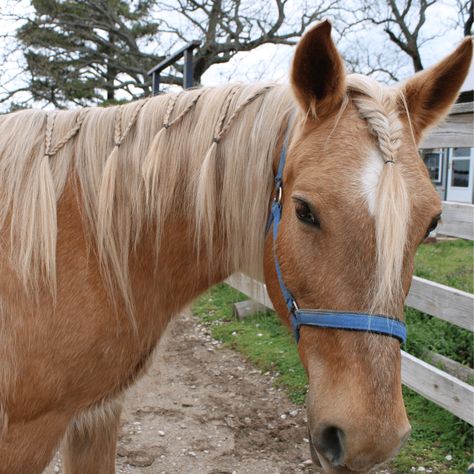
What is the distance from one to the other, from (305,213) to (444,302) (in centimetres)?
206

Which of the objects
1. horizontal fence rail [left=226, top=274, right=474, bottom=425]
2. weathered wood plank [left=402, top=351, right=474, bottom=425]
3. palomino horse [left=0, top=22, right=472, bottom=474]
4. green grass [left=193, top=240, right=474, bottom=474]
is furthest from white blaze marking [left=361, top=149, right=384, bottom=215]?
green grass [left=193, top=240, right=474, bottom=474]

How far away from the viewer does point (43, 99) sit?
1275cm

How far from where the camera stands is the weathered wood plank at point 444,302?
286 cm

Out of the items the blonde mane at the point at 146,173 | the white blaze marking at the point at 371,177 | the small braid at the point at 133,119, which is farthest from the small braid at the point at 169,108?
the white blaze marking at the point at 371,177

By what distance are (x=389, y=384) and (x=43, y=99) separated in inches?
527

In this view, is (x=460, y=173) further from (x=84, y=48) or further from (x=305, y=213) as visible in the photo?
(x=305, y=213)

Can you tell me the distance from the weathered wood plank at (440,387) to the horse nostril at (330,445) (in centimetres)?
176

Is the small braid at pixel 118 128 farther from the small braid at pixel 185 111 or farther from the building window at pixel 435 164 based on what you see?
the building window at pixel 435 164

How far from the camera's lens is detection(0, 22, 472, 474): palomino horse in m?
1.29

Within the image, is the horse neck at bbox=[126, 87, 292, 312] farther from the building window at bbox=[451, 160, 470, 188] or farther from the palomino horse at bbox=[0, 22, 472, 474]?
the building window at bbox=[451, 160, 470, 188]

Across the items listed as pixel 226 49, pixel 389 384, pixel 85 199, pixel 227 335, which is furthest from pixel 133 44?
pixel 389 384

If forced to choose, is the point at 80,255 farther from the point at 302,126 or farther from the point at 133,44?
the point at 133,44

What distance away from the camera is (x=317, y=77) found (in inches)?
58.0

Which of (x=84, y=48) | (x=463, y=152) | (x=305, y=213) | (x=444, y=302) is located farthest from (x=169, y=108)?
(x=463, y=152)
